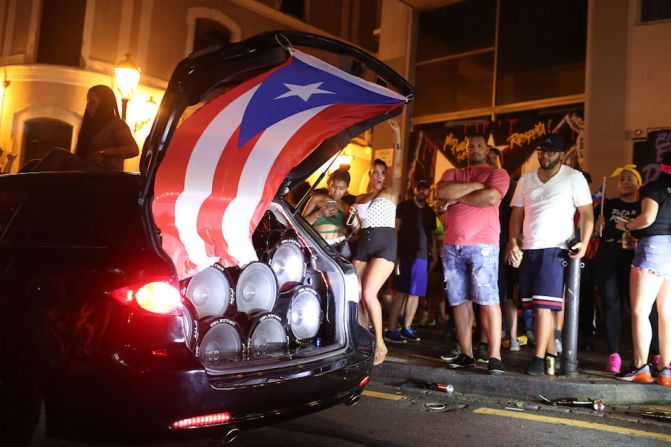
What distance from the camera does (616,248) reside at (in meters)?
6.47

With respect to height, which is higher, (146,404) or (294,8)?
(294,8)

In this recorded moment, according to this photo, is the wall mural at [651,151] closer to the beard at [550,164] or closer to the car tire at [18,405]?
the beard at [550,164]

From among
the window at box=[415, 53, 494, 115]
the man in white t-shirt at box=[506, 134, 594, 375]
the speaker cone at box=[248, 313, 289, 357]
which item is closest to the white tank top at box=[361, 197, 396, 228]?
the man in white t-shirt at box=[506, 134, 594, 375]

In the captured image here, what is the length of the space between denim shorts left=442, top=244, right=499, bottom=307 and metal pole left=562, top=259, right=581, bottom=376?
67 centimetres

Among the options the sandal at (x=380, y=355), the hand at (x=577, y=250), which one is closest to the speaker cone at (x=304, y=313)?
the sandal at (x=380, y=355)

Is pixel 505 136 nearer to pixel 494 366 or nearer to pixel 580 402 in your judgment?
pixel 494 366

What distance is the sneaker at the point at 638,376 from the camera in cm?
542

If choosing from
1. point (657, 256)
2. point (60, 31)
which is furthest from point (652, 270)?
point (60, 31)

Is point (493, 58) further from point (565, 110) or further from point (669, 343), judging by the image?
point (669, 343)

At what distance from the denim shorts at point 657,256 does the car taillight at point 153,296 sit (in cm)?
434

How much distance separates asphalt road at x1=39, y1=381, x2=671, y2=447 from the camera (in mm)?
3818

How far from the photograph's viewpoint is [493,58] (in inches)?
533

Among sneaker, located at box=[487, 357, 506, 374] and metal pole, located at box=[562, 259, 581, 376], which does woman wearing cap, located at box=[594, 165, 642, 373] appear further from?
sneaker, located at box=[487, 357, 506, 374]

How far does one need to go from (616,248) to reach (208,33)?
17410 millimetres
